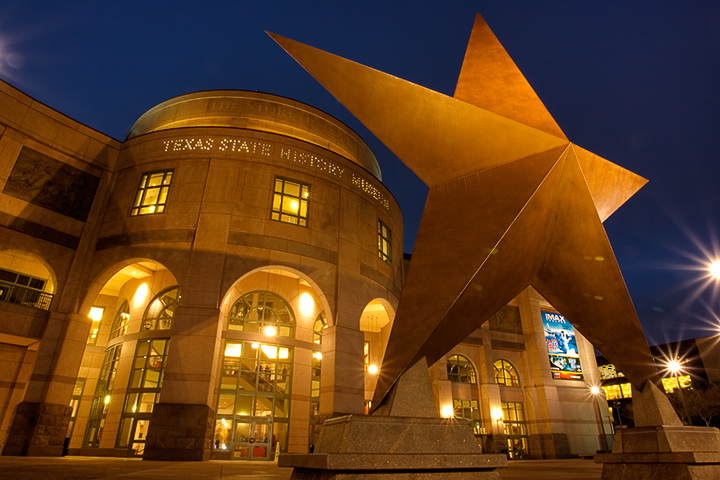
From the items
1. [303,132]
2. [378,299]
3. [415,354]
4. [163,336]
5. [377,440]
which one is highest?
[303,132]

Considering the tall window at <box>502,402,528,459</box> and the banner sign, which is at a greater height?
the banner sign

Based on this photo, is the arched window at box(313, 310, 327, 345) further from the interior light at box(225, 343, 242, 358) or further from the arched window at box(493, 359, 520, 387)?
the arched window at box(493, 359, 520, 387)

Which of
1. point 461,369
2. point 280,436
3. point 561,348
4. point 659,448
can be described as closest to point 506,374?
point 461,369

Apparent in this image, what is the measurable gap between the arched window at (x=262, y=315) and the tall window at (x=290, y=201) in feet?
14.3

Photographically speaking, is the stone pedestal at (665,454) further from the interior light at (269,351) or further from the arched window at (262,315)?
the arched window at (262,315)

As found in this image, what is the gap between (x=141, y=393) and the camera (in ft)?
64.0

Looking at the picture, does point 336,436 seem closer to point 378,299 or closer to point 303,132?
point 378,299

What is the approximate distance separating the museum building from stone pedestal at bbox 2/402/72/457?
0.06m

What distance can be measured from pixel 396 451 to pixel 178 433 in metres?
13.4

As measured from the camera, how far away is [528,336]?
34844 millimetres

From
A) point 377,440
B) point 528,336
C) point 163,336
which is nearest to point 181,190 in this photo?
point 163,336

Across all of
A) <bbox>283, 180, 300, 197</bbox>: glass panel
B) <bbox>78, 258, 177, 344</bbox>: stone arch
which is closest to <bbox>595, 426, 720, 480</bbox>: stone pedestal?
<bbox>283, 180, 300, 197</bbox>: glass panel

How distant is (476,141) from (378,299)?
1655cm

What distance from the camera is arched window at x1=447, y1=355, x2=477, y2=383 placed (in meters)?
31.5
